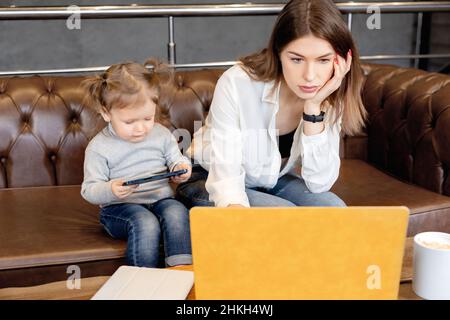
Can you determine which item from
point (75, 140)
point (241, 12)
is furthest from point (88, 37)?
point (75, 140)

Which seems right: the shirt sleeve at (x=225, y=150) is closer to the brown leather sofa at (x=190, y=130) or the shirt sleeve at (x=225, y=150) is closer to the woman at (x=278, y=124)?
the woman at (x=278, y=124)

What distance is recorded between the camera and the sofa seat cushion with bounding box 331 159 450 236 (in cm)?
199

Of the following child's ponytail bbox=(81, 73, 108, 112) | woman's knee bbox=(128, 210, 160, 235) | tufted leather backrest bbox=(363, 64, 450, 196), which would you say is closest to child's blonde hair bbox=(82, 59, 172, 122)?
child's ponytail bbox=(81, 73, 108, 112)

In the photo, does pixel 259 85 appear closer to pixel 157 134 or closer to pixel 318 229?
pixel 157 134

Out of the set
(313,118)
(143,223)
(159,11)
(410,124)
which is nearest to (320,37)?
(313,118)

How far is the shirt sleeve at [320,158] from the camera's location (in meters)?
1.77

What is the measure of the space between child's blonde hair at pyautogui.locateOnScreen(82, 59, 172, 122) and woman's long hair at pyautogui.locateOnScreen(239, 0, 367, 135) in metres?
0.32

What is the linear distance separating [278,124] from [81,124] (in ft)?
2.73

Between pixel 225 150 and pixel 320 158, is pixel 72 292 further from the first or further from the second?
pixel 320 158

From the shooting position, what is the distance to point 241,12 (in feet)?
9.19

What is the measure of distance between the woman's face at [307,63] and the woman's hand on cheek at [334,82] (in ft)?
0.08

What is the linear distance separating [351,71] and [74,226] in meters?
1.00

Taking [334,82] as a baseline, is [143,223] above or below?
below

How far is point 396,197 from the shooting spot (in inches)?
82.0
